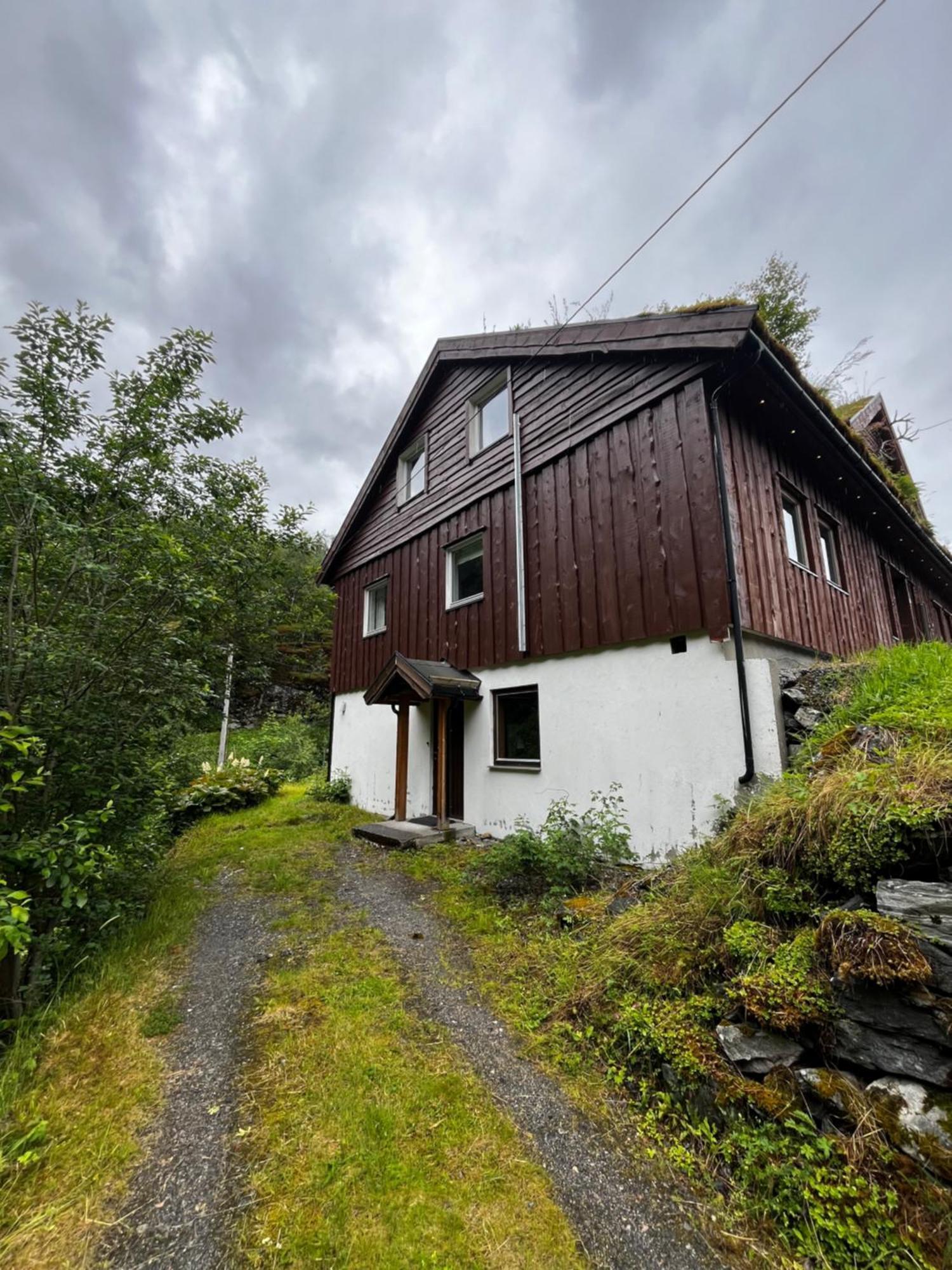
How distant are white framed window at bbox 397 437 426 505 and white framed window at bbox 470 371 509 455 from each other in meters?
1.42

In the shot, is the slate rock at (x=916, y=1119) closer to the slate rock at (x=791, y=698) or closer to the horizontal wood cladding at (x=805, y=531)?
the slate rock at (x=791, y=698)

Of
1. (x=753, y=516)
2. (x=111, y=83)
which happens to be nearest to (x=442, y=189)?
(x=111, y=83)

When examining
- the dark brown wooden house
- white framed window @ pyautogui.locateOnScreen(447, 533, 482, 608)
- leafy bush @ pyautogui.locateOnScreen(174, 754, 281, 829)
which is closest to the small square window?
the dark brown wooden house

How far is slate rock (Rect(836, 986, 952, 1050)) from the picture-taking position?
6.22 feet

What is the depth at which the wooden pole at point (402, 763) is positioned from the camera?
8.27 metres

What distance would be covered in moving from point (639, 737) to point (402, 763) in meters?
4.43

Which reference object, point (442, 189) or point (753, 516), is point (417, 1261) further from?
point (442, 189)

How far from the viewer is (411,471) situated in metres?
10.7

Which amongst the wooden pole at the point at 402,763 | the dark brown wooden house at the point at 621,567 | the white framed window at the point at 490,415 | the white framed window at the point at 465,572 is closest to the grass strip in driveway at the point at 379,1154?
the dark brown wooden house at the point at 621,567

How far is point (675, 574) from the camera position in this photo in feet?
17.6

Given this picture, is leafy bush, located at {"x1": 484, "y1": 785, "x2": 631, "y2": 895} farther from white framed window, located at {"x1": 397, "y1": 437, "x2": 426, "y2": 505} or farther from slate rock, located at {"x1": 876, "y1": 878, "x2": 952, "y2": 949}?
white framed window, located at {"x1": 397, "y1": 437, "x2": 426, "y2": 505}

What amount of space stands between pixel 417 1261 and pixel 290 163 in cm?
1197

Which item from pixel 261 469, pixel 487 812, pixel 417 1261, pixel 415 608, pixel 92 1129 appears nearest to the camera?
pixel 417 1261

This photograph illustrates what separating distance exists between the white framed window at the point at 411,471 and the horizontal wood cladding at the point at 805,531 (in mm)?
6146
